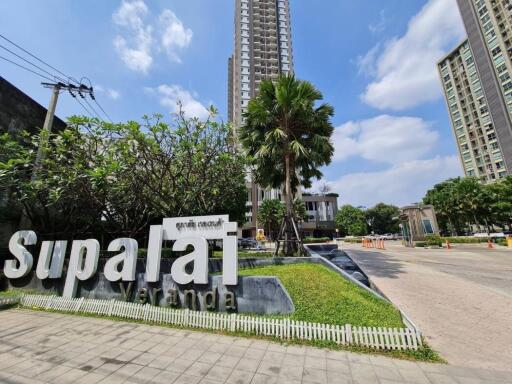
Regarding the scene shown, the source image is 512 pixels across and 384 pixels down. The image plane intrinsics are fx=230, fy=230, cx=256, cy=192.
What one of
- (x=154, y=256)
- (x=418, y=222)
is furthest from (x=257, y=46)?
(x=154, y=256)

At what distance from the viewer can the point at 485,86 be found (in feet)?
184

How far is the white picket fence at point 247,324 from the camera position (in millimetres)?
5172

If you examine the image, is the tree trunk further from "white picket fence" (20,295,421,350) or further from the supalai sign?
"white picket fence" (20,295,421,350)

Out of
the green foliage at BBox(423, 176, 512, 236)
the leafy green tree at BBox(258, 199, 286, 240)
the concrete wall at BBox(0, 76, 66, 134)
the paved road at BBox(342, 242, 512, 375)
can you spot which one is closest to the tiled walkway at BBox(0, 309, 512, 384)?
the paved road at BBox(342, 242, 512, 375)

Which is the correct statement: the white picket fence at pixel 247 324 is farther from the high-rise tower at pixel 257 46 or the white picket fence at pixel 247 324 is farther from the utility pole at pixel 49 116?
the high-rise tower at pixel 257 46

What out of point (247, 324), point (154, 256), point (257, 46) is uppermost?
point (257, 46)

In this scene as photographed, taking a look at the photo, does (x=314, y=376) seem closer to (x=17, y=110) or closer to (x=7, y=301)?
(x=7, y=301)

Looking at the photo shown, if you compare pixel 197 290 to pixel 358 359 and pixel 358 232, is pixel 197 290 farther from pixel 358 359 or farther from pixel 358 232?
pixel 358 232

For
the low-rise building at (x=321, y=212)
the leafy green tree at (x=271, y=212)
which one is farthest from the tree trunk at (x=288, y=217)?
the low-rise building at (x=321, y=212)

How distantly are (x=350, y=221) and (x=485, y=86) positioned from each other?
45.7 meters

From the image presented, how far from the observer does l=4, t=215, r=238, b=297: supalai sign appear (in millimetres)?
7539

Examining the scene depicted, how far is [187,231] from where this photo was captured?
8742 mm

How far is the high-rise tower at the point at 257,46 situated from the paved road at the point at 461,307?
5815cm

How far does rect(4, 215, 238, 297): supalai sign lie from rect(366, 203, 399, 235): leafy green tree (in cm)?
7637
